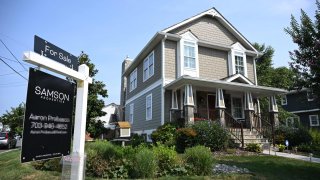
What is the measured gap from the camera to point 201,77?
17406mm

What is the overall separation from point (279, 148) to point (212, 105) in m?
5.33

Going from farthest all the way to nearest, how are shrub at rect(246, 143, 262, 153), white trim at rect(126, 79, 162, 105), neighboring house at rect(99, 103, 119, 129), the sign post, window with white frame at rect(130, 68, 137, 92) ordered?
neighboring house at rect(99, 103, 119, 129) → window with white frame at rect(130, 68, 137, 92) → white trim at rect(126, 79, 162, 105) → shrub at rect(246, 143, 262, 153) → the sign post

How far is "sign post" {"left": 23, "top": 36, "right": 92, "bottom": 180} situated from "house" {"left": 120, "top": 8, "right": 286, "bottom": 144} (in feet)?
31.1

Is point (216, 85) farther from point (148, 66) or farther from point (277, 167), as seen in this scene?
point (277, 167)

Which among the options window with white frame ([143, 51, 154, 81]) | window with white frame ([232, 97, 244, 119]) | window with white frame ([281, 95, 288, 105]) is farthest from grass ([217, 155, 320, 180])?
window with white frame ([281, 95, 288, 105])

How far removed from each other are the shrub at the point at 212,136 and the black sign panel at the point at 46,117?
28.5 feet

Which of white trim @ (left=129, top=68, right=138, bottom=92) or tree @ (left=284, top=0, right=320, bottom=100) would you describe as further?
white trim @ (left=129, top=68, right=138, bottom=92)

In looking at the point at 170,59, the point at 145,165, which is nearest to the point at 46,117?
the point at 145,165

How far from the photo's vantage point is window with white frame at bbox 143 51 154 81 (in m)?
18.6

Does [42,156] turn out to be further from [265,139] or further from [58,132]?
[265,139]

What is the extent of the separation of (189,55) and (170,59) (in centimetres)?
138

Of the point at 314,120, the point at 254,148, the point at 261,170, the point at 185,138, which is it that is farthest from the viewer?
the point at 314,120

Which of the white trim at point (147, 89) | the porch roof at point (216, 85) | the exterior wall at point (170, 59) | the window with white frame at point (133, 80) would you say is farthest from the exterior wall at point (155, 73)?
the porch roof at point (216, 85)

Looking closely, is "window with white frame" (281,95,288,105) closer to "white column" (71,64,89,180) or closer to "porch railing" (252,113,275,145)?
"porch railing" (252,113,275,145)
